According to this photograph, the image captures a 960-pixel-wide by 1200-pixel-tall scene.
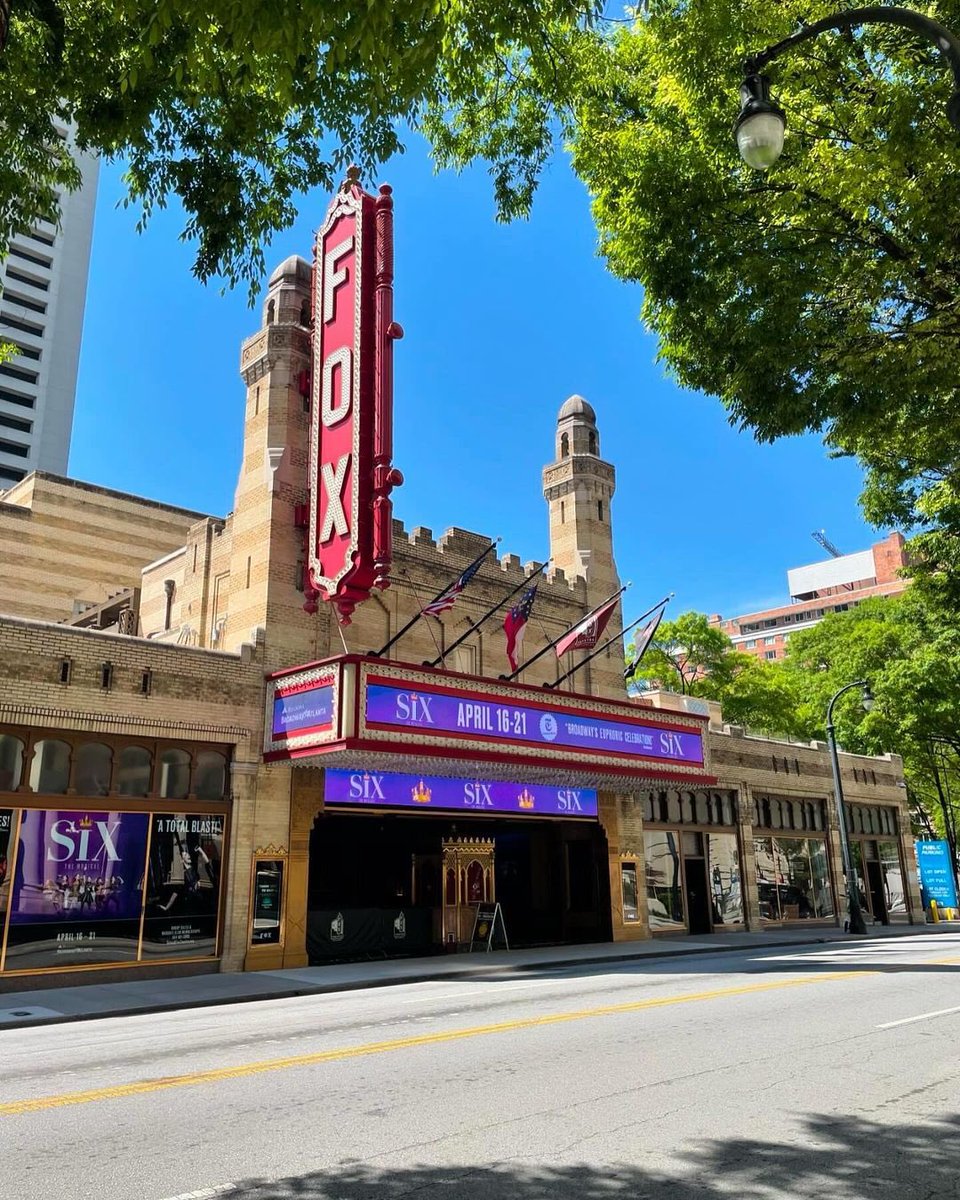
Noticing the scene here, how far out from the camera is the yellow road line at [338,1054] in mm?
7605

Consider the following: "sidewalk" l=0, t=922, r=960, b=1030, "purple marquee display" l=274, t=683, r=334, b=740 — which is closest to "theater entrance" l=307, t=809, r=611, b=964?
"sidewalk" l=0, t=922, r=960, b=1030

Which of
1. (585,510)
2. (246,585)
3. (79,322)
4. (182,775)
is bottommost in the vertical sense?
(182,775)

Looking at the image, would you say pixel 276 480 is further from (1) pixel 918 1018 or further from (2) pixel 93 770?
(1) pixel 918 1018

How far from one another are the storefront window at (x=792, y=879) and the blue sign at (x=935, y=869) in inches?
232

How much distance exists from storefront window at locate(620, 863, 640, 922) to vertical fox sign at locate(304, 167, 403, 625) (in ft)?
44.2

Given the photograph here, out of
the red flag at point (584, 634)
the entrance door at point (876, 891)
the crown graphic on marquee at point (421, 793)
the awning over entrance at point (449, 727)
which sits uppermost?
the red flag at point (584, 634)

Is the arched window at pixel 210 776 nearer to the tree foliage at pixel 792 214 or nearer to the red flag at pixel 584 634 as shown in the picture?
the red flag at pixel 584 634

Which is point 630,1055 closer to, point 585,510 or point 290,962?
point 290,962

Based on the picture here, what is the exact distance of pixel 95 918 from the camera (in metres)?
17.6

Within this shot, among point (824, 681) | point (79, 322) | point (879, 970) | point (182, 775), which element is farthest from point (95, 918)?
point (79, 322)

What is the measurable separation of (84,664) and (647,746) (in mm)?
15082

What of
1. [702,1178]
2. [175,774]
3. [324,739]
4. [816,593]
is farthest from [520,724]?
[816,593]

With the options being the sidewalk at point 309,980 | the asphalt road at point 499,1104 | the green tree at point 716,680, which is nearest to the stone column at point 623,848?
the sidewalk at point 309,980

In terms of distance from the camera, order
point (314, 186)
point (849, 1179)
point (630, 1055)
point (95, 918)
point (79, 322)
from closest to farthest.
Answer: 1. point (849, 1179)
2. point (630, 1055)
3. point (314, 186)
4. point (95, 918)
5. point (79, 322)
